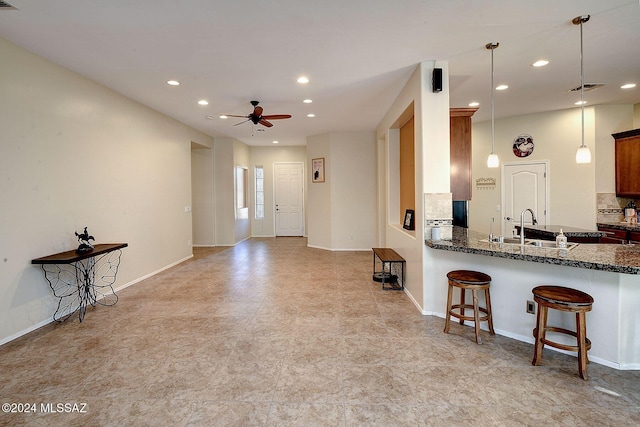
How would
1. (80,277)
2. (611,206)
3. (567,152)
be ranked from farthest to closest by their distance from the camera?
(567,152)
(611,206)
(80,277)

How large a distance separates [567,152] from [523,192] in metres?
0.96

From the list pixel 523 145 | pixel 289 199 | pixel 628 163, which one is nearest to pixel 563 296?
pixel 628 163

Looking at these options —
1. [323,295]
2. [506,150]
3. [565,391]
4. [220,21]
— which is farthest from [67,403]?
[506,150]

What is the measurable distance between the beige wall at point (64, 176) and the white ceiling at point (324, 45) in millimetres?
304

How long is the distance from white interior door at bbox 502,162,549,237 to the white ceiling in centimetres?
143

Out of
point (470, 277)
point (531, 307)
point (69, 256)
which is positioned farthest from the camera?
point (69, 256)

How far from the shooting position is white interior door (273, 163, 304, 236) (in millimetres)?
10117

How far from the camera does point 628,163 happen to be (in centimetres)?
506

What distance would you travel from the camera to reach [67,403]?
6.91 ft

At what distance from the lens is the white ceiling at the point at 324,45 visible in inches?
100

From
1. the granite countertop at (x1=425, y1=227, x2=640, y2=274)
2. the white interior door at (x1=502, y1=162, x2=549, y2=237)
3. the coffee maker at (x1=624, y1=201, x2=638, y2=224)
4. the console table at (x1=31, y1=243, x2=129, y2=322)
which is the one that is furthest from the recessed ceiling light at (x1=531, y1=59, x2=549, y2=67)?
the console table at (x1=31, y1=243, x2=129, y2=322)

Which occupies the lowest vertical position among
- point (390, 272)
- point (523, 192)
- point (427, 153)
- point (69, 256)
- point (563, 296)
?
point (390, 272)

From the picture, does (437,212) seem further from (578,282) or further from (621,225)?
(621,225)

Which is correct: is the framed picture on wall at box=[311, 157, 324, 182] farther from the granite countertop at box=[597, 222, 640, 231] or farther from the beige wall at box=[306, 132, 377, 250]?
the granite countertop at box=[597, 222, 640, 231]
